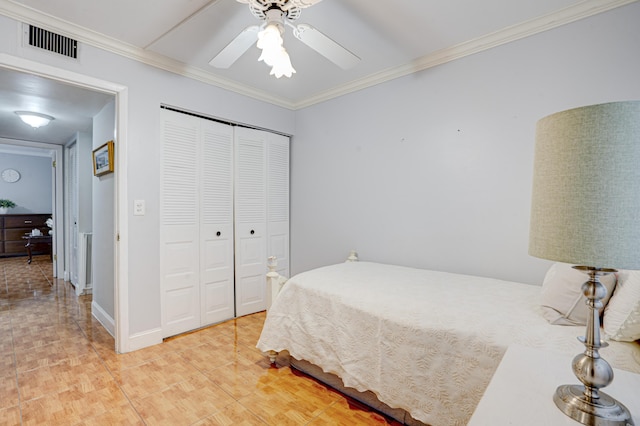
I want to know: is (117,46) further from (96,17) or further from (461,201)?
(461,201)

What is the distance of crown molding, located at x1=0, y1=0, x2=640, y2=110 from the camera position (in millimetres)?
1915

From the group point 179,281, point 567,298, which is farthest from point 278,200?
point 567,298

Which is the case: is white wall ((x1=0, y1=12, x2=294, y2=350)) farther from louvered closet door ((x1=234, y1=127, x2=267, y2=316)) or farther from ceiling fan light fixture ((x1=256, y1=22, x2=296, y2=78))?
ceiling fan light fixture ((x1=256, y1=22, x2=296, y2=78))

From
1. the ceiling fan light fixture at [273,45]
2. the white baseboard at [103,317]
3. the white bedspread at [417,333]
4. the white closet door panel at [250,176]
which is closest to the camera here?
the white bedspread at [417,333]

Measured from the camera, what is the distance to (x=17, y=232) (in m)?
6.72

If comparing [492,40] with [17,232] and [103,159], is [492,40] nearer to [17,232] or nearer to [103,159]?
[103,159]

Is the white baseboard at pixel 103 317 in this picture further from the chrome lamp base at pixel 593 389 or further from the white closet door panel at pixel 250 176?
the chrome lamp base at pixel 593 389

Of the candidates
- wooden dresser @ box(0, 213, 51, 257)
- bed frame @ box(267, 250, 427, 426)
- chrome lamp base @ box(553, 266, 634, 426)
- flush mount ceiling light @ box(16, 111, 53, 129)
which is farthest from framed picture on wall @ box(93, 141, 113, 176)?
wooden dresser @ box(0, 213, 51, 257)

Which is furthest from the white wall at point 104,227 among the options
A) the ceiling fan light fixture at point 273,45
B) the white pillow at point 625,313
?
the white pillow at point 625,313

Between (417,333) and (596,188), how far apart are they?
1072mm

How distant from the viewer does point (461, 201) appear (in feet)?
8.09

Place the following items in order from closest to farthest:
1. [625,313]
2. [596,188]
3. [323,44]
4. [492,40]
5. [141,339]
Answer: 1. [596,188]
2. [625,313]
3. [323,44]
4. [492,40]
5. [141,339]

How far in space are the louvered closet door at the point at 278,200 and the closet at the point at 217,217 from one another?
12 mm

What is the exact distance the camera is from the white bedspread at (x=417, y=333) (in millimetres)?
1300
